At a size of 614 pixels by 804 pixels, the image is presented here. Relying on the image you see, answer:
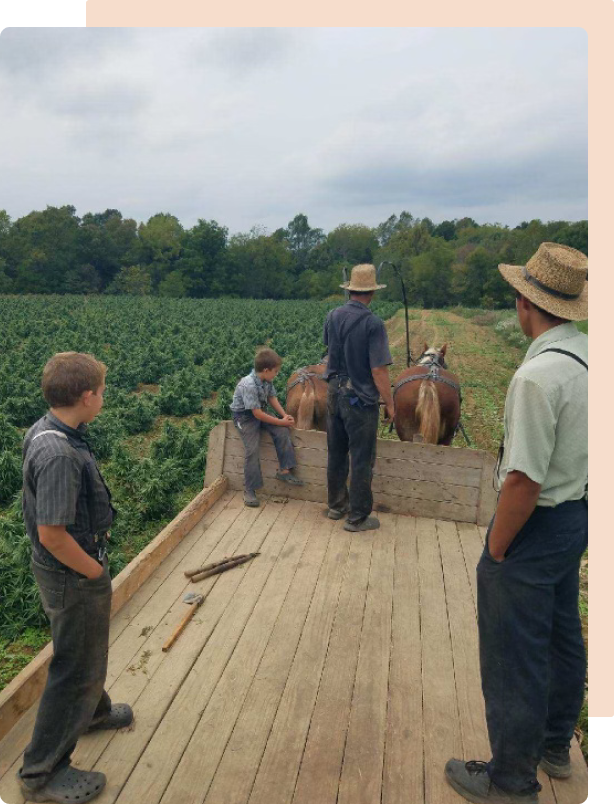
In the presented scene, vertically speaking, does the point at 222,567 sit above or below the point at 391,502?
below

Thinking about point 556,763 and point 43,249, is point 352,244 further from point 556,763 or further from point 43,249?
point 556,763

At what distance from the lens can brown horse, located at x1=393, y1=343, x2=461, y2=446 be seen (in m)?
6.75

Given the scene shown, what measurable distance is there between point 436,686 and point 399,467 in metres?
2.33

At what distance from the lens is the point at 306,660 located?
3.39 m

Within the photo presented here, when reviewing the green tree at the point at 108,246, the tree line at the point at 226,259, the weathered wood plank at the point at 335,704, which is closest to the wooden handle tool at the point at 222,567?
the weathered wood plank at the point at 335,704

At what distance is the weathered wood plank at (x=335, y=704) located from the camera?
100 inches

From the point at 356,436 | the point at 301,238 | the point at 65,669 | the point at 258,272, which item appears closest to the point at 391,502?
the point at 356,436

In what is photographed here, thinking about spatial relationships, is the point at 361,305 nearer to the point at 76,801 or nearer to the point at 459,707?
the point at 459,707

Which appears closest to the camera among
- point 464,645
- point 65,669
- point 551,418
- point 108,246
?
point 551,418

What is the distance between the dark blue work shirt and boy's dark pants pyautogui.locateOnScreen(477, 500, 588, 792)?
8.85ft

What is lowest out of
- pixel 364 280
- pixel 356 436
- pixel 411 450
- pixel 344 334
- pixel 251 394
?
pixel 411 450

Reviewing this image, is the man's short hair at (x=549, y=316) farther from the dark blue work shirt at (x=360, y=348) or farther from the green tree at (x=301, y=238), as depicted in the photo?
the green tree at (x=301, y=238)

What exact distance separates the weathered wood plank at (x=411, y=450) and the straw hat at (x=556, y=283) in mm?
2747

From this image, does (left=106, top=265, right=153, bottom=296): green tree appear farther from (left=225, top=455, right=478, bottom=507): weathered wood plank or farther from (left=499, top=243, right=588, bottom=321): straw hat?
(left=499, top=243, right=588, bottom=321): straw hat
